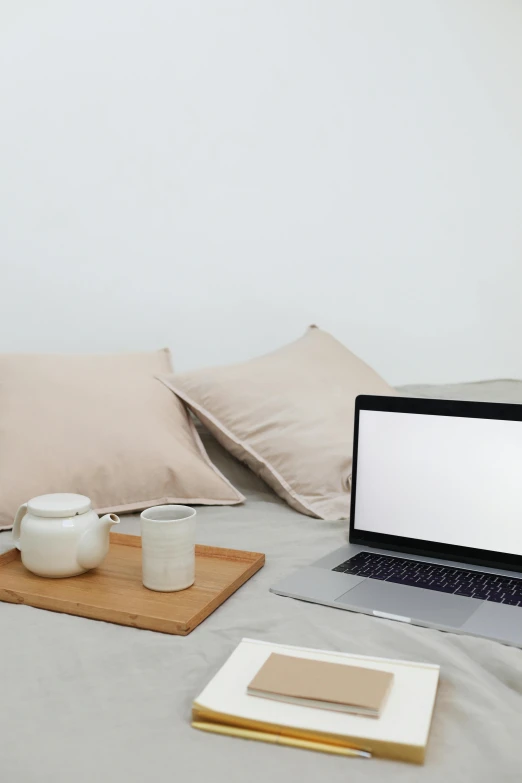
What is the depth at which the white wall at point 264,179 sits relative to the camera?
2133 millimetres

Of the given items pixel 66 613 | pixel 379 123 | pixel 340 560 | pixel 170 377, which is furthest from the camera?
pixel 379 123

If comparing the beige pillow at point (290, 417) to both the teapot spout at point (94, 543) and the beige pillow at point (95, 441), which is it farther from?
the teapot spout at point (94, 543)

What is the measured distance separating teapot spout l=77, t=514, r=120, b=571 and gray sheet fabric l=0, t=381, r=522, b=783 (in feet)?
0.33

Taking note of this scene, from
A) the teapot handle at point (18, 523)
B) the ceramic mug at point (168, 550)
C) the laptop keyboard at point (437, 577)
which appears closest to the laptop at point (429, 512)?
the laptop keyboard at point (437, 577)

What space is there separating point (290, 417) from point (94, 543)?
70 cm

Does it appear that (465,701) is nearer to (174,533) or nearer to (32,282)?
(174,533)

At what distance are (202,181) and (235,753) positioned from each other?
1.86 metres

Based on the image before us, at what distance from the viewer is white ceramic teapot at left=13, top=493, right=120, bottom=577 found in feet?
3.43

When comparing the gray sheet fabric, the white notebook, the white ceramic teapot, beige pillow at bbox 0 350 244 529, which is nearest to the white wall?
beige pillow at bbox 0 350 244 529

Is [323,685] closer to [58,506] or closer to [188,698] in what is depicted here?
[188,698]

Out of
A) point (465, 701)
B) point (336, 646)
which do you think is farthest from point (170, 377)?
point (465, 701)

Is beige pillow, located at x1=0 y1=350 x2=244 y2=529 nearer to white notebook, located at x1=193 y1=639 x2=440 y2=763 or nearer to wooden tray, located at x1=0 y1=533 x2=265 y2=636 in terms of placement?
wooden tray, located at x1=0 y1=533 x2=265 y2=636

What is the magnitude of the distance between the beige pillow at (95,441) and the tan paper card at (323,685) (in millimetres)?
771

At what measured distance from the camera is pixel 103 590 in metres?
1.02
